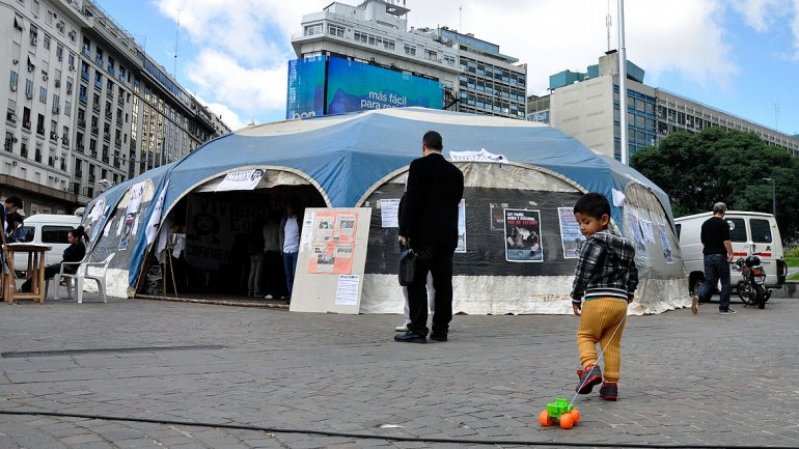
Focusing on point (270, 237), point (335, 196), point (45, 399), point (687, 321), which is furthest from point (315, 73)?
point (45, 399)

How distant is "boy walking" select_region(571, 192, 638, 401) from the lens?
393 cm

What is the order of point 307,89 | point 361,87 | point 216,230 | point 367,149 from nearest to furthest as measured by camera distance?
point 367,149 < point 216,230 < point 307,89 < point 361,87

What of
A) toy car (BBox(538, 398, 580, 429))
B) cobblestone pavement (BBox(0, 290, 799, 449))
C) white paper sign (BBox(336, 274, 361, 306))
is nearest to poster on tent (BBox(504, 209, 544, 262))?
white paper sign (BBox(336, 274, 361, 306))

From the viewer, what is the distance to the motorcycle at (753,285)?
12789mm

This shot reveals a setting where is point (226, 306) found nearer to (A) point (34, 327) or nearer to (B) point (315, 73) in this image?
(A) point (34, 327)

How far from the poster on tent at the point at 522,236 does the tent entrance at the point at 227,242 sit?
489cm

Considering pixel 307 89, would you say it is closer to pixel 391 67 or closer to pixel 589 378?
pixel 589 378

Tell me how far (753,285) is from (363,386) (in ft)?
37.0

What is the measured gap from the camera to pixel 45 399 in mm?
3572

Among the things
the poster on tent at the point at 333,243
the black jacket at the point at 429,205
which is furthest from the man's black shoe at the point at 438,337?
the poster on tent at the point at 333,243

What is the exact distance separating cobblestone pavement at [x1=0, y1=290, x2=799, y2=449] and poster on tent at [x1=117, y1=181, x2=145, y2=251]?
19.9 feet

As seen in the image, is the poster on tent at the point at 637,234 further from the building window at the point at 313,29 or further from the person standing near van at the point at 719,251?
the building window at the point at 313,29

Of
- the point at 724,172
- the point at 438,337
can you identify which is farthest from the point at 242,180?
the point at 724,172

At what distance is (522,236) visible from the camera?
434 inches
